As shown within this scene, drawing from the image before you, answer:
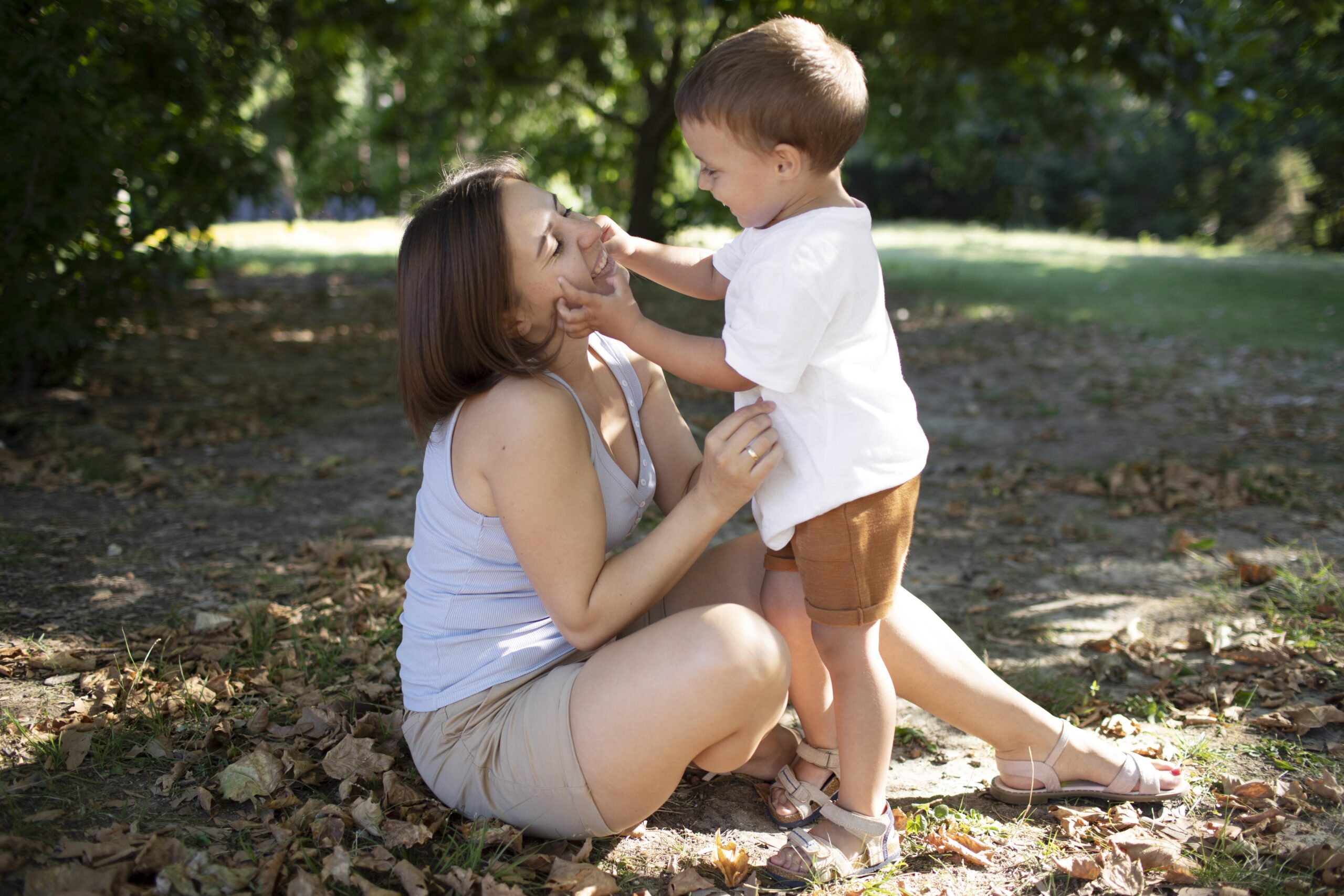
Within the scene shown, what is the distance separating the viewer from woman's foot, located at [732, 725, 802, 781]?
250cm

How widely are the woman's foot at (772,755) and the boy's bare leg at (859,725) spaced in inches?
13.2

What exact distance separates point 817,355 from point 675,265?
0.59m

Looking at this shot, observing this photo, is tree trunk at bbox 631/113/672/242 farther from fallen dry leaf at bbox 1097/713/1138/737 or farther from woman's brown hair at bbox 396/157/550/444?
woman's brown hair at bbox 396/157/550/444

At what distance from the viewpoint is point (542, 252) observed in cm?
206

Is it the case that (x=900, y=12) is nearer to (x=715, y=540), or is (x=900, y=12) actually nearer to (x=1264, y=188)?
(x=715, y=540)

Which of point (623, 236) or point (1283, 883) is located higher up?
point (623, 236)

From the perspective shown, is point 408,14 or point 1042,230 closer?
point 408,14

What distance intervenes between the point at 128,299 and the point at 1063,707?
5503 millimetres

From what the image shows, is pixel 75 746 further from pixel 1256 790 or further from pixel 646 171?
pixel 646 171

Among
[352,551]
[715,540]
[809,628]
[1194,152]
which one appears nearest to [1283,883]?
[809,628]

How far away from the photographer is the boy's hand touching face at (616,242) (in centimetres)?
238

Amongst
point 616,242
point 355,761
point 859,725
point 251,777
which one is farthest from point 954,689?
point 251,777

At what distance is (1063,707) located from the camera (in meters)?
2.83

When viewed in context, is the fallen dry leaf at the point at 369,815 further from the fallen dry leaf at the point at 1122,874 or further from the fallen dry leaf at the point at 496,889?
the fallen dry leaf at the point at 1122,874
